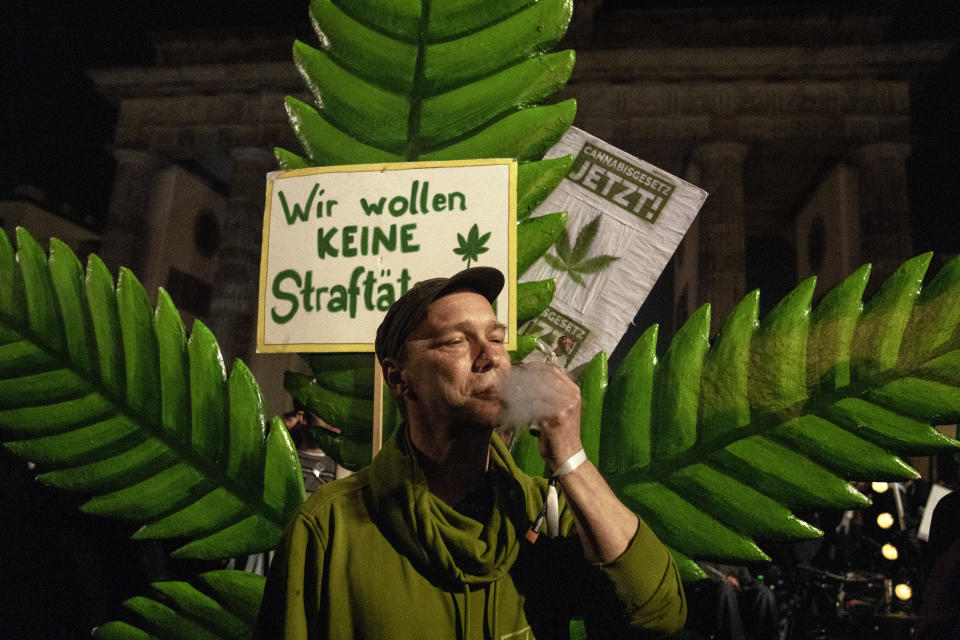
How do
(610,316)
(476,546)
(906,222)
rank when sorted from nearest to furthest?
1. (476,546)
2. (610,316)
3. (906,222)

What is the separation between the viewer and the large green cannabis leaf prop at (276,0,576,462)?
1.80 meters

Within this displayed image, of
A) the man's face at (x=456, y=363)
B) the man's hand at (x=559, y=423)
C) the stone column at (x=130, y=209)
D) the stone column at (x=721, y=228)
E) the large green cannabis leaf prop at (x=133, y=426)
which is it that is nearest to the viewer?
the man's hand at (x=559, y=423)

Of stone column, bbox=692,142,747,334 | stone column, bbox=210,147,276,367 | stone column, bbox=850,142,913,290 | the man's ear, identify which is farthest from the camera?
stone column, bbox=210,147,276,367

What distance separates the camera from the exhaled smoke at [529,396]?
45.4 inches

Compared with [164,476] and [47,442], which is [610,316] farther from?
[47,442]

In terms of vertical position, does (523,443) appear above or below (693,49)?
below

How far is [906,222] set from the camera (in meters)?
16.0

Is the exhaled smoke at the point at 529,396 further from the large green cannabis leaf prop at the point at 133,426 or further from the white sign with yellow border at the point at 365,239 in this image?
the large green cannabis leaf prop at the point at 133,426

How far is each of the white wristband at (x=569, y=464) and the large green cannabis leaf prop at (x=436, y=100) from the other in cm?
65

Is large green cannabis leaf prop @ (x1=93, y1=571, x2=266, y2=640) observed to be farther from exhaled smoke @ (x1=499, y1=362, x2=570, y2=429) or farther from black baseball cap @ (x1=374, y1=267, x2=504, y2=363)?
exhaled smoke @ (x1=499, y1=362, x2=570, y2=429)

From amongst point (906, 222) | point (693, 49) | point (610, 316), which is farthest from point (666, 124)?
point (610, 316)

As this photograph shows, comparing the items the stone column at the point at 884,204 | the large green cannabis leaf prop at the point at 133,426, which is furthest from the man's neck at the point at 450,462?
the stone column at the point at 884,204

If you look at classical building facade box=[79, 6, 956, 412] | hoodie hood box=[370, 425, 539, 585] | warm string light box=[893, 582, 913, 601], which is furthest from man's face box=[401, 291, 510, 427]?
classical building facade box=[79, 6, 956, 412]

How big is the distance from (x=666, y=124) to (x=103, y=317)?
56.8ft
